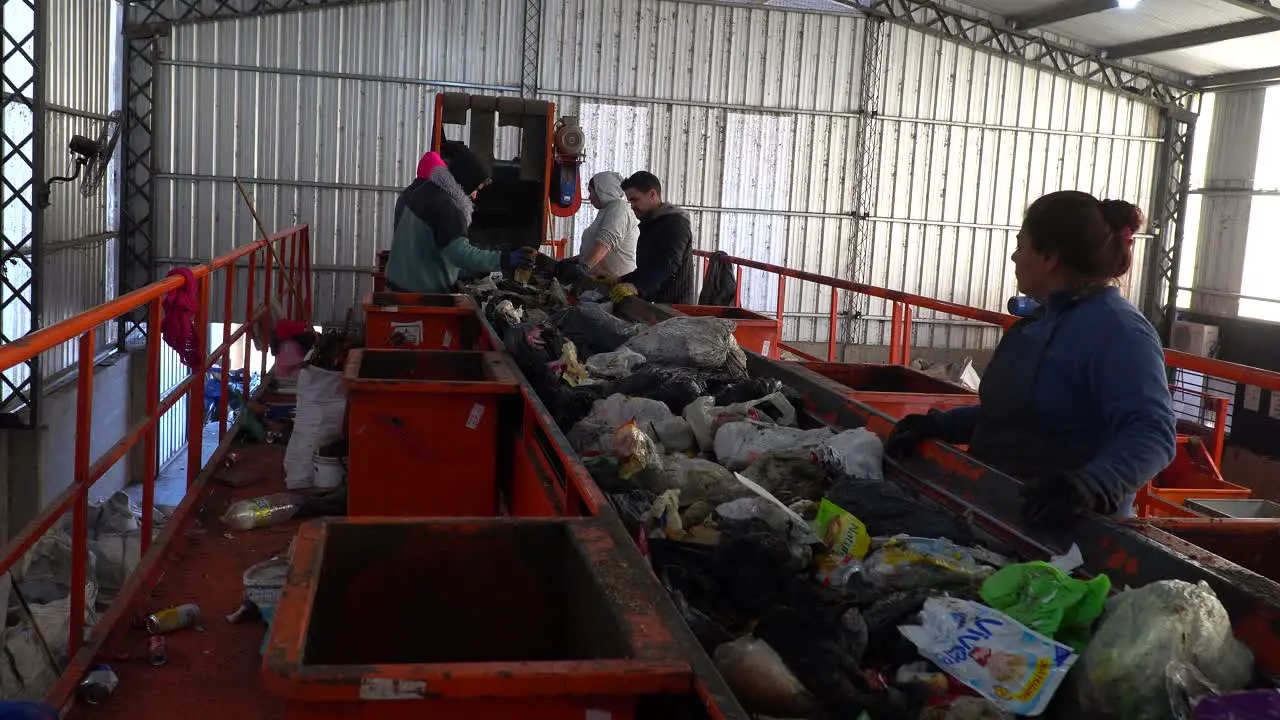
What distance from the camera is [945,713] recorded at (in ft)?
5.82

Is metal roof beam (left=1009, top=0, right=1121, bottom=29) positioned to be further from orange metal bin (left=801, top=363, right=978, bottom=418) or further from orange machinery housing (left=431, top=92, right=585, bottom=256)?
orange metal bin (left=801, top=363, right=978, bottom=418)

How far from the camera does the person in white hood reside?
7.52m

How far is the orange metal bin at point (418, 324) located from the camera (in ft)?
17.8

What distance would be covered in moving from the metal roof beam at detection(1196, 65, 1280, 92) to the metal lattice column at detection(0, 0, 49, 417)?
15.5 m

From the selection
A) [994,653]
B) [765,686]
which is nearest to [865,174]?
[994,653]

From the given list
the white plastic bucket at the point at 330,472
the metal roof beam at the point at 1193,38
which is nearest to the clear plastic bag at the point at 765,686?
the white plastic bucket at the point at 330,472

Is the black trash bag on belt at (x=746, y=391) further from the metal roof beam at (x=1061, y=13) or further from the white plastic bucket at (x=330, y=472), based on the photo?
the metal roof beam at (x=1061, y=13)

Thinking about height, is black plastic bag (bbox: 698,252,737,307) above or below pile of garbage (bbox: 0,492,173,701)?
above

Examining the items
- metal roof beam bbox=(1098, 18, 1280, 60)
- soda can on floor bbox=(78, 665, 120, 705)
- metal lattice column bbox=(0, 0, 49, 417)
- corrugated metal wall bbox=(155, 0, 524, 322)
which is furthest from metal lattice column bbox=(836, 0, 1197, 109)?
soda can on floor bbox=(78, 665, 120, 705)

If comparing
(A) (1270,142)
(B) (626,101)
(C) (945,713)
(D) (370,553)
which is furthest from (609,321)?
(A) (1270,142)

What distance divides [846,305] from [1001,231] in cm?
284

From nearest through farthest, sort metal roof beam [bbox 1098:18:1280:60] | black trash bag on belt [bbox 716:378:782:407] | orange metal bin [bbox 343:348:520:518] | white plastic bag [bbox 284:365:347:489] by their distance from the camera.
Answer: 1. orange metal bin [bbox 343:348:520:518]
2. black trash bag on belt [bbox 716:378:782:407]
3. white plastic bag [bbox 284:365:347:489]
4. metal roof beam [bbox 1098:18:1280:60]

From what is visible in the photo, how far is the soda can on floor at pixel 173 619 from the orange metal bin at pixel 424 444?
2.01 ft

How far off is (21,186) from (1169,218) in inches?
631
